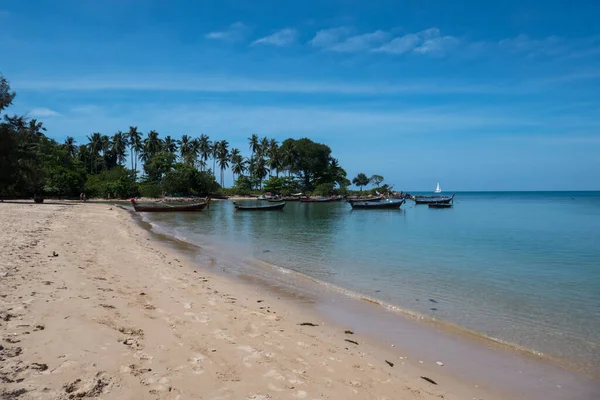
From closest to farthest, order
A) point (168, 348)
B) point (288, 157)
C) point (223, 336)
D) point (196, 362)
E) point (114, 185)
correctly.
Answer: point (196, 362), point (168, 348), point (223, 336), point (114, 185), point (288, 157)

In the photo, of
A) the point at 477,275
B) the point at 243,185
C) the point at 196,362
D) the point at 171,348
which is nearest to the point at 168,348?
the point at 171,348

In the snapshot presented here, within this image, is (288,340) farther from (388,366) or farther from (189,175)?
(189,175)

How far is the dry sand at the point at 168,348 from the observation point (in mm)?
3537

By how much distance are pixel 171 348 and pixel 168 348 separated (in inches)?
1.4

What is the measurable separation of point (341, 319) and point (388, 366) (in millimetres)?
2399

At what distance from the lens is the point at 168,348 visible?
4582 millimetres

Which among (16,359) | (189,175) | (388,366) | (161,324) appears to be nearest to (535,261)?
(388,366)

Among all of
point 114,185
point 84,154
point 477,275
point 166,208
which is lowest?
point 477,275

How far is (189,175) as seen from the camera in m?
79.2

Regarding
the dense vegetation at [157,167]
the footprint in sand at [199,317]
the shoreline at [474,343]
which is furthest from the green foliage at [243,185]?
the footprint in sand at [199,317]

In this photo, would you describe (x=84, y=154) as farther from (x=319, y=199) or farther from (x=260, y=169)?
(x=319, y=199)

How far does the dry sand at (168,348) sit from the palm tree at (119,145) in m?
89.3

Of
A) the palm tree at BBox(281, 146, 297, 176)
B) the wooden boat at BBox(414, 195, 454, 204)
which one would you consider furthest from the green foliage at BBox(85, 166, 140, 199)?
the wooden boat at BBox(414, 195, 454, 204)

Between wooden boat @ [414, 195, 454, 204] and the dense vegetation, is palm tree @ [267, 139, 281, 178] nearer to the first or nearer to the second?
the dense vegetation
